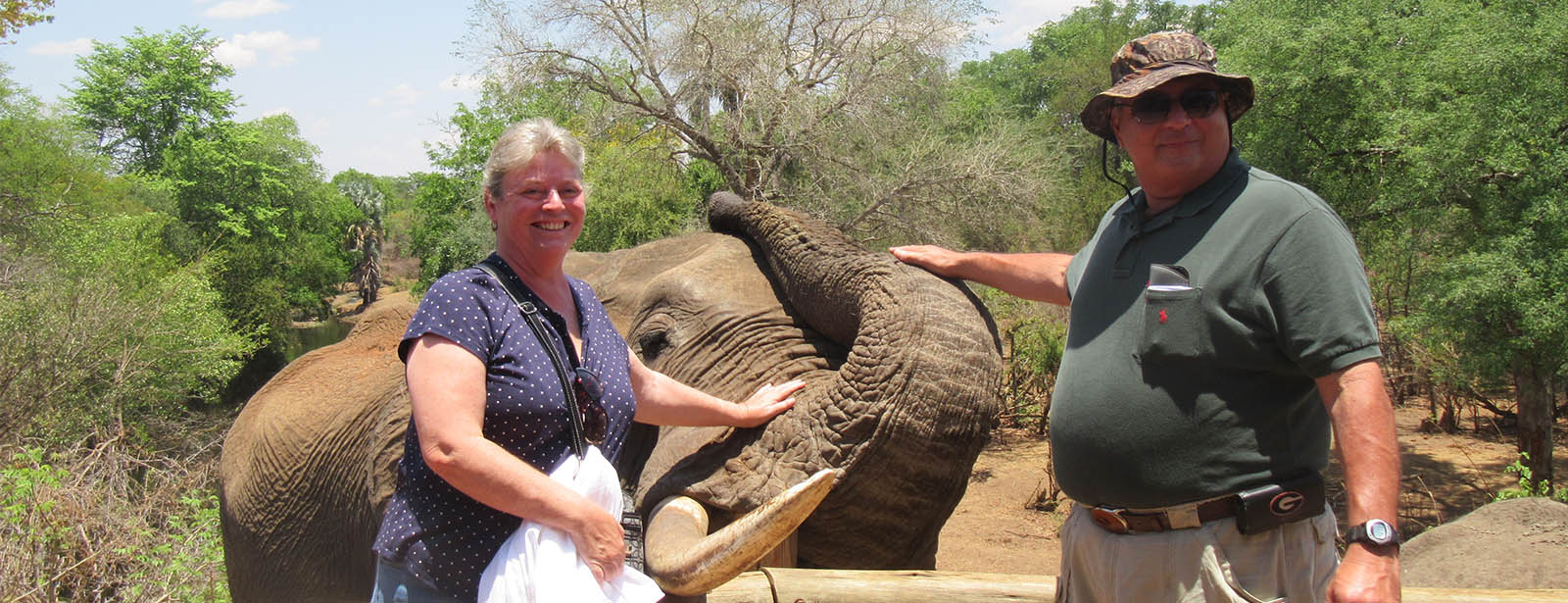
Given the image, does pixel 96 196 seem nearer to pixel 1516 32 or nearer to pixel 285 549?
pixel 285 549

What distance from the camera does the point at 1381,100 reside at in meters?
12.2

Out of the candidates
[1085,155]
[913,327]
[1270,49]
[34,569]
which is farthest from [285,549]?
[1085,155]

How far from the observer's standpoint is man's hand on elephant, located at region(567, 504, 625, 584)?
2365mm

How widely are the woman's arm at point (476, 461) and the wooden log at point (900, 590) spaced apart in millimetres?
874

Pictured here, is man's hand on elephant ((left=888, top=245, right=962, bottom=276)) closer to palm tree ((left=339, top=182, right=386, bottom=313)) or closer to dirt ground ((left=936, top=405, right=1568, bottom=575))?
dirt ground ((left=936, top=405, right=1568, bottom=575))

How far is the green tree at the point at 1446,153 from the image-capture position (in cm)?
955

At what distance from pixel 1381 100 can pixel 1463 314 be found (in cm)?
296

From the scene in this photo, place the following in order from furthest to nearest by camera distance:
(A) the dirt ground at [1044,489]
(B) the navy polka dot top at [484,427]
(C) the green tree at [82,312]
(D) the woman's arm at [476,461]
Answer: (C) the green tree at [82,312] → (A) the dirt ground at [1044,489] → (B) the navy polka dot top at [484,427] → (D) the woman's arm at [476,461]

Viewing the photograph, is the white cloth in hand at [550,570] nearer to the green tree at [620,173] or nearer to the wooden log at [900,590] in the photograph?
the wooden log at [900,590]

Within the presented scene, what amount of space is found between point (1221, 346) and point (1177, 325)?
10 cm

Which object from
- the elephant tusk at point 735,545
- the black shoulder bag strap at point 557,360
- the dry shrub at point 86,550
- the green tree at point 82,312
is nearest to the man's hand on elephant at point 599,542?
the black shoulder bag strap at point 557,360

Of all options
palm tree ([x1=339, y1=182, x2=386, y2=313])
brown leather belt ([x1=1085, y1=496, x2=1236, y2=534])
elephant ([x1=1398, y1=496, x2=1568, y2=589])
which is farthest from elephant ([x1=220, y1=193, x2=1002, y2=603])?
palm tree ([x1=339, y1=182, x2=386, y2=313])

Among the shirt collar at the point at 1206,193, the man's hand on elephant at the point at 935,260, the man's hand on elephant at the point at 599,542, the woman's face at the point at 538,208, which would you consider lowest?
the man's hand on elephant at the point at 599,542

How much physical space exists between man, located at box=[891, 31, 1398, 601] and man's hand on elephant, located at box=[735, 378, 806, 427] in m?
0.90
